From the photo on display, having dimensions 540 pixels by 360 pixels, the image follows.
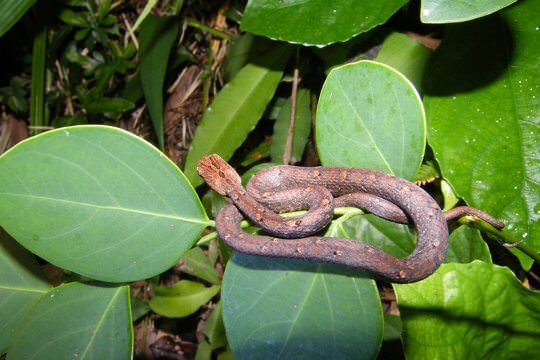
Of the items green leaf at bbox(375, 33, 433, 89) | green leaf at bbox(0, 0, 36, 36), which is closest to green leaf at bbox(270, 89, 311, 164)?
green leaf at bbox(375, 33, 433, 89)

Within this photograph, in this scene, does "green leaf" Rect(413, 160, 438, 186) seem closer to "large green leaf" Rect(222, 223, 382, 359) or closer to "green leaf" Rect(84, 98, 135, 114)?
"large green leaf" Rect(222, 223, 382, 359)

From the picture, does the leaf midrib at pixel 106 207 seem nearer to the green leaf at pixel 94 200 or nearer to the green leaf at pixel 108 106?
the green leaf at pixel 94 200

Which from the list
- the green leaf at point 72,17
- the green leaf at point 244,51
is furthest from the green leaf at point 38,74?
the green leaf at point 244,51

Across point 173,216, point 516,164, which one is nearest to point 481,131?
point 516,164

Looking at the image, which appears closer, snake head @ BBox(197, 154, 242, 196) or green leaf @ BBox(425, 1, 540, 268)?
green leaf @ BBox(425, 1, 540, 268)

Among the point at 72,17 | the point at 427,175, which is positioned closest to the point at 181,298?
the point at 427,175

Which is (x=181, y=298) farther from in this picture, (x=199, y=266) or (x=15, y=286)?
(x=15, y=286)
